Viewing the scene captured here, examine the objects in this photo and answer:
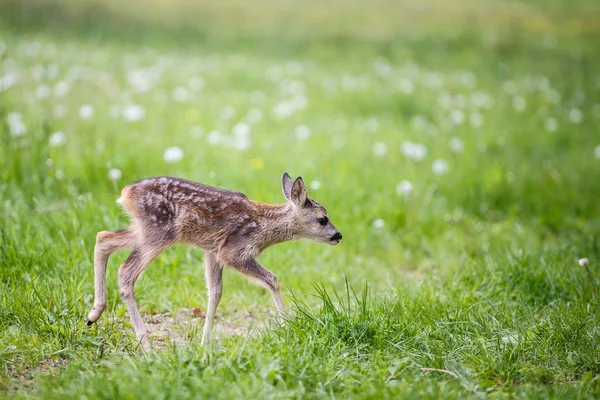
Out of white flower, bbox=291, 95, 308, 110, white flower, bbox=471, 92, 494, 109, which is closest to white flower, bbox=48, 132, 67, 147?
white flower, bbox=291, 95, 308, 110

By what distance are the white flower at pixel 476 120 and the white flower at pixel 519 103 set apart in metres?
1.05

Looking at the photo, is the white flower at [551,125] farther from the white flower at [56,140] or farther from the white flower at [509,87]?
the white flower at [56,140]

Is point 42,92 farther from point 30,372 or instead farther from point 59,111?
point 30,372

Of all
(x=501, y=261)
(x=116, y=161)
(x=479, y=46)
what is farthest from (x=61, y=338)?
(x=479, y=46)

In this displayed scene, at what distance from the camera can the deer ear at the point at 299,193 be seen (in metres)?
5.14

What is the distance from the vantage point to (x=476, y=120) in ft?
38.0

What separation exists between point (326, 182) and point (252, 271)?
3417mm

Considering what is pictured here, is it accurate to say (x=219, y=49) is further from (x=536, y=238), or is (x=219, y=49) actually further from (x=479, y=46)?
(x=536, y=238)

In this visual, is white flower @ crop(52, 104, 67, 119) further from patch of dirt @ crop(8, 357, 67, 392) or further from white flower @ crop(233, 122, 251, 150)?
patch of dirt @ crop(8, 357, 67, 392)

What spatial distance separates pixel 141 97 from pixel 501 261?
687cm

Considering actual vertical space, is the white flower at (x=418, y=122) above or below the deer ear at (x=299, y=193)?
above

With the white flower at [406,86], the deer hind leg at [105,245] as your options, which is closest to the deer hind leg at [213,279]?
the deer hind leg at [105,245]

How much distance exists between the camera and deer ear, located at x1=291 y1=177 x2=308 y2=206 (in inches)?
203

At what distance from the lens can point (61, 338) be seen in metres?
4.84
